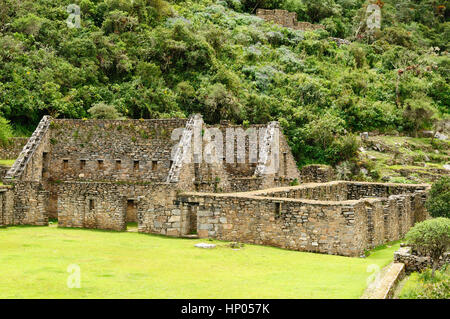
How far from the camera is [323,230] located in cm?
1952

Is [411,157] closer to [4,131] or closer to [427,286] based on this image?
[4,131]

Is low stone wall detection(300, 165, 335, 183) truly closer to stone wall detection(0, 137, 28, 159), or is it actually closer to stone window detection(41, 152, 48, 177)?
stone window detection(41, 152, 48, 177)

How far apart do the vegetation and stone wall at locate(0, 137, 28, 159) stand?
2030 centimetres

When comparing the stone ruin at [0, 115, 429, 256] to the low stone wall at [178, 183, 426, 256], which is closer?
the low stone wall at [178, 183, 426, 256]

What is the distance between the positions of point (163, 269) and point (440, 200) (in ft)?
45.9

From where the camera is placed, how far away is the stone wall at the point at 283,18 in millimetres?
68306

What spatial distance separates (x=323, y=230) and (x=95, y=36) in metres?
29.3

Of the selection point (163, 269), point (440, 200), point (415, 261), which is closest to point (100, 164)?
point (163, 269)

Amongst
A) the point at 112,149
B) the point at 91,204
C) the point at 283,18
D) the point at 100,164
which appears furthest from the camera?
the point at 283,18

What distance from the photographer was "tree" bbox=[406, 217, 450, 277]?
17250 millimetres

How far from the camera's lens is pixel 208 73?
45312 mm

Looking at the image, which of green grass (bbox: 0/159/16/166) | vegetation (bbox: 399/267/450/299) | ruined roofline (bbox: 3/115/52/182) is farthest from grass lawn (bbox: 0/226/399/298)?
green grass (bbox: 0/159/16/166)

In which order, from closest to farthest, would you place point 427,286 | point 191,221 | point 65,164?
point 427,286, point 191,221, point 65,164
